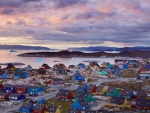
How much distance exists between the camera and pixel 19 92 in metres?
40.2

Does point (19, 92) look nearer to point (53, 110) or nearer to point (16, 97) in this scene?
point (16, 97)

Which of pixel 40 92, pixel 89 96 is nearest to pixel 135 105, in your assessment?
pixel 89 96

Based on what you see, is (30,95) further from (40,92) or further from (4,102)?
(4,102)

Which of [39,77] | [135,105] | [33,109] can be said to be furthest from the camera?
[39,77]

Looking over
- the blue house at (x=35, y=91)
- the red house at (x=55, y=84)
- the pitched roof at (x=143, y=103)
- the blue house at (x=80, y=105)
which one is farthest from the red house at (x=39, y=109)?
the red house at (x=55, y=84)

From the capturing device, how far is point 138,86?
4756 centimetres

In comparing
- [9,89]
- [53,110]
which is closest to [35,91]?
[9,89]

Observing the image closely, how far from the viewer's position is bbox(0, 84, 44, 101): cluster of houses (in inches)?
1399

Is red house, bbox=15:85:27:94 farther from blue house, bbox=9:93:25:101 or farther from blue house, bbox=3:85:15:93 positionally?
blue house, bbox=9:93:25:101

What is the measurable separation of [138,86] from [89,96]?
1647 cm

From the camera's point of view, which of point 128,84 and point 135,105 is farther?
point 128,84

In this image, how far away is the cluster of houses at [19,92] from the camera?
35531 millimetres

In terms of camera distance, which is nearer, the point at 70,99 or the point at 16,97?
the point at 16,97

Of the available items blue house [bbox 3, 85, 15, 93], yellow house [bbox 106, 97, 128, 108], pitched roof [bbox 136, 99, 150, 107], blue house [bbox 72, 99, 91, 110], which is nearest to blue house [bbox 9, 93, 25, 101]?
blue house [bbox 3, 85, 15, 93]
